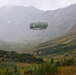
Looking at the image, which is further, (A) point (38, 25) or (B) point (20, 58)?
(B) point (20, 58)

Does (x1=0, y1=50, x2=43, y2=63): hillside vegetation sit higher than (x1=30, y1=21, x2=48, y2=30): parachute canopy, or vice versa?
(x1=0, y1=50, x2=43, y2=63): hillside vegetation

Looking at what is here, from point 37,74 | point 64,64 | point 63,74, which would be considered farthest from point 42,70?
point 64,64

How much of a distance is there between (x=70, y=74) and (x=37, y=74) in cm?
2198

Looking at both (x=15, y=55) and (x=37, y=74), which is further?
(x=15, y=55)

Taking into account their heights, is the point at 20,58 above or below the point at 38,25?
above

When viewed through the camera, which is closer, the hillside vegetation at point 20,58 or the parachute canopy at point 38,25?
the parachute canopy at point 38,25

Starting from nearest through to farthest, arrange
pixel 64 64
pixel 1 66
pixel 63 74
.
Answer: pixel 63 74 < pixel 64 64 < pixel 1 66

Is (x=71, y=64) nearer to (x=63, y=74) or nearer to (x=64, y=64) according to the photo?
(x=64, y=64)

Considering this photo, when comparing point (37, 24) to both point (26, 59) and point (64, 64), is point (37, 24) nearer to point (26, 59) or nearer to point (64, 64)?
point (64, 64)

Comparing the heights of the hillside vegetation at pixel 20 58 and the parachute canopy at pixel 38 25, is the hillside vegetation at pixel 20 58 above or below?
above

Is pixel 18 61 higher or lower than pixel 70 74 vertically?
higher

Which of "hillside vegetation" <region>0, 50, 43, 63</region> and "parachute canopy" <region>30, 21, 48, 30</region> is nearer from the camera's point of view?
"parachute canopy" <region>30, 21, 48, 30</region>

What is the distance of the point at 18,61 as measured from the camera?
172 metres

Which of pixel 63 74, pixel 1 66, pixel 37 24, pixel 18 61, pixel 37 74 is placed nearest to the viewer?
pixel 37 24
